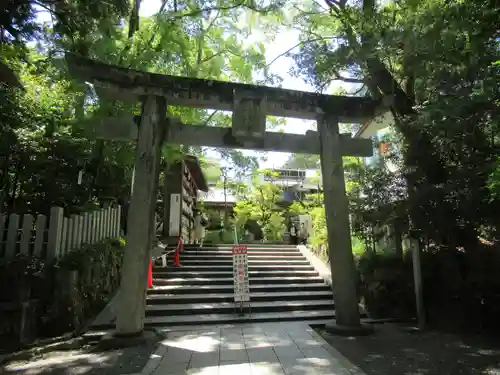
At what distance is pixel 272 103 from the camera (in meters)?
7.88

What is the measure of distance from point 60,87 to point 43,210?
4.06m

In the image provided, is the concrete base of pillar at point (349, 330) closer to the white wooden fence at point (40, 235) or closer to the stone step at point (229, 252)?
the white wooden fence at point (40, 235)

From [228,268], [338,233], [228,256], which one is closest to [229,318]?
[338,233]

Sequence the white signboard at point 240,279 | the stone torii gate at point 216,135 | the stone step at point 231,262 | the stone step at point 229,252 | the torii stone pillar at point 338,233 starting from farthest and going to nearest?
1. the stone step at point 229,252
2. the stone step at point 231,262
3. the white signboard at point 240,279
4. the torii stone pillar at point 338,233
5. the stone torii gate at point 216,135

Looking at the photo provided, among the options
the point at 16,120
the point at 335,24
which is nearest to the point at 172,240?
the point at 16,120

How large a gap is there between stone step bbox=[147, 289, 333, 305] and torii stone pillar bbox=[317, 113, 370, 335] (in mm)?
2480

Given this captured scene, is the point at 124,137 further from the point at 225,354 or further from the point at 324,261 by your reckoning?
the point at 324,261

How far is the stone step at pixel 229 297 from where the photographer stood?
930 cm

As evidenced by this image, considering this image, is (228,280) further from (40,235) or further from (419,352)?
(419,352)

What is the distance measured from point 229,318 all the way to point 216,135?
14.4 ft

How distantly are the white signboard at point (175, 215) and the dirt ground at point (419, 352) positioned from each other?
33.7ft

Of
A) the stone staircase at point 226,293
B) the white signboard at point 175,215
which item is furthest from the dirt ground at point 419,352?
the white signboard at point 175,215

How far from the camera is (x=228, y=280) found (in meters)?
10.8

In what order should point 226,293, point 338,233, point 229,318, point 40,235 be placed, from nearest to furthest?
1. point 40,235
2. point 338,233
3. point 229,318
4. point 226,293
